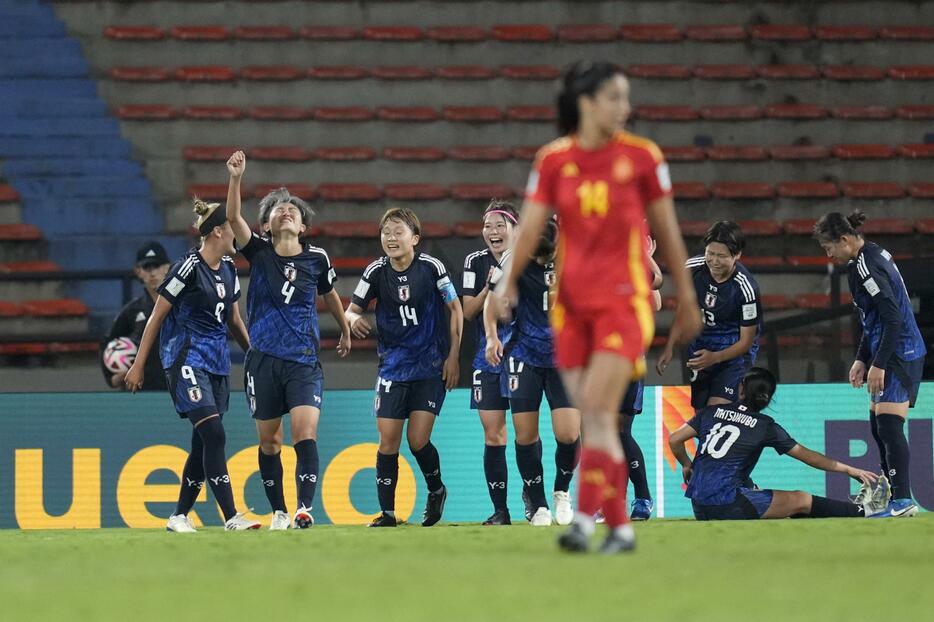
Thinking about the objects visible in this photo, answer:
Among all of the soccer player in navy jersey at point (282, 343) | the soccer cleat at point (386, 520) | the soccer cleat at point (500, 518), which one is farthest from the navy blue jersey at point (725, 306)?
the soccer player in navy jersey at point (282, 343)

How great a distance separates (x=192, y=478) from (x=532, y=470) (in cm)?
207

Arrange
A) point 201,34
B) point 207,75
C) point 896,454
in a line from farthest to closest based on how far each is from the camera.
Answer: point 201,34 → point 207,75 → point 896,454

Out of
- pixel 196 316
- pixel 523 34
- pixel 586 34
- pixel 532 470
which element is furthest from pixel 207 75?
pixel 532 470

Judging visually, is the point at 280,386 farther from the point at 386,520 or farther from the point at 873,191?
the point at 873,191

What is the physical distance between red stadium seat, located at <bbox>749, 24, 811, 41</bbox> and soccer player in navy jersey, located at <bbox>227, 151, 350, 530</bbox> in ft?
32.1

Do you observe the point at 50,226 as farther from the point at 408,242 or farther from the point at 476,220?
the point at 408,242

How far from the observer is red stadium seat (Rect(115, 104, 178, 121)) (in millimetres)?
16172

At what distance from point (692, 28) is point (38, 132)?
7711 millimetres

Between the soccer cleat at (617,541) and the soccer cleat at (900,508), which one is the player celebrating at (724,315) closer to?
the soccer cleat at (900,508)

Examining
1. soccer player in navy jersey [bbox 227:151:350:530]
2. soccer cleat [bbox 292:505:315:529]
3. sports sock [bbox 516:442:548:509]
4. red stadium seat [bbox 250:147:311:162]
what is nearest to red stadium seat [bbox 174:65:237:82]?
red stadium seat [bbox 250:147:311:162]

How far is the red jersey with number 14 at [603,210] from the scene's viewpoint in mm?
5004

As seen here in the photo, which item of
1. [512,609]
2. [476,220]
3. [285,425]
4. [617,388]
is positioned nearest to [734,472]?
[285,425]

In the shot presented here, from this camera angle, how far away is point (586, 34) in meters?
16.9

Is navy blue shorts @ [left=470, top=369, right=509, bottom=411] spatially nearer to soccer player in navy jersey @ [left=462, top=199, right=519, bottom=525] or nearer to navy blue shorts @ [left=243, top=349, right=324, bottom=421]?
soccer player in navy jersey @ [left=462, top=199, right=519, bottom=525]
